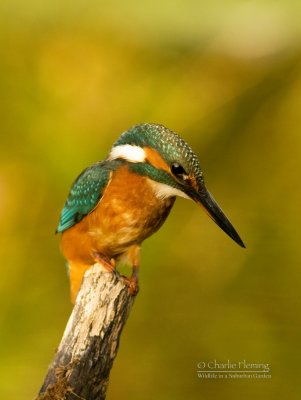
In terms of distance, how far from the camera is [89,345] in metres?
2.70

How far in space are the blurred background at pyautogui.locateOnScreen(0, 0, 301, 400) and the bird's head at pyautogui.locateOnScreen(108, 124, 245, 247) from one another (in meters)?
0.84

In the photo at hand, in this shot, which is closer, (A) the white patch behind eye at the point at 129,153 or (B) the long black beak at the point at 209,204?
(B) the long black beak at the point at 209,204

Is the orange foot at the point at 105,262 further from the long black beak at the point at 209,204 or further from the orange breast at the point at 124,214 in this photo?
the long black beak at the point at 209,204

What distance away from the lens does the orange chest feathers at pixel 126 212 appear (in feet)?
10.4

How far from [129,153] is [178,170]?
1.14 feet

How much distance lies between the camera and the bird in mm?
2973

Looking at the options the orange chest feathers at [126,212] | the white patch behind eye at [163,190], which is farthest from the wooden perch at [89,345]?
the white patch behind eye at [163,190]

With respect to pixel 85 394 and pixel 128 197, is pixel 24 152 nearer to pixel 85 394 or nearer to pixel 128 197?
pixel 128 197

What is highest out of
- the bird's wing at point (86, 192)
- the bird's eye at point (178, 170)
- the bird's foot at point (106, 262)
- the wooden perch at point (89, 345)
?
the bird's wing at point (86, 192)

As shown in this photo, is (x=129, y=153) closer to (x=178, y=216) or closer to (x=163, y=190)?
(x=163, y=190)

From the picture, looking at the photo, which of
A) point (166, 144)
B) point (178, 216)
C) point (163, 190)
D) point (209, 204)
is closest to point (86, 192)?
point (163, 190)

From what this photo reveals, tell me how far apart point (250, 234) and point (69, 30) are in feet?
5.74

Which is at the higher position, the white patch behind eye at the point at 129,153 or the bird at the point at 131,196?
the white patch behind eye at the point at 129,153

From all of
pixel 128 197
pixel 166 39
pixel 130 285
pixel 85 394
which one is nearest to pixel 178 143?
pixel 128 197
